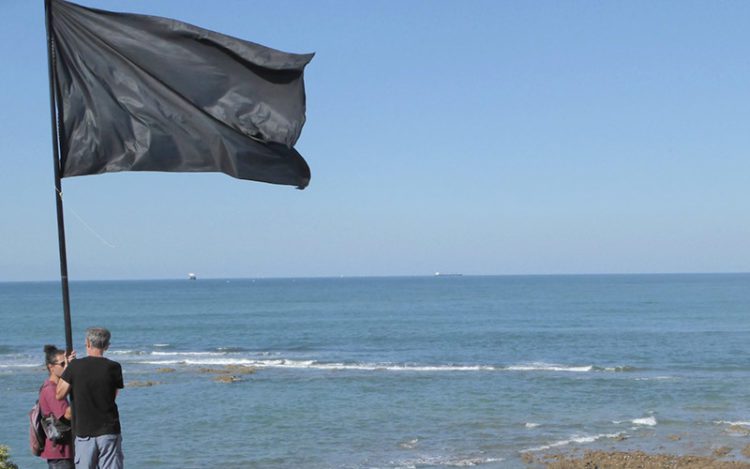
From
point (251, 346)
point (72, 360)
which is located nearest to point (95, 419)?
point (72, 360)

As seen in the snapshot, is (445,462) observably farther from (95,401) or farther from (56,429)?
(95,401)

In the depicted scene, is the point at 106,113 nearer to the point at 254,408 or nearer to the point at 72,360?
the point at 72,360

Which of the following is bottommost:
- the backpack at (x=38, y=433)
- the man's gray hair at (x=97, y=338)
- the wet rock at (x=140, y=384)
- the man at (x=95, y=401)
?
the wet rock at (x=140, y=384)

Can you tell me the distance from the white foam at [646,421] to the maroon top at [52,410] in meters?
20.8

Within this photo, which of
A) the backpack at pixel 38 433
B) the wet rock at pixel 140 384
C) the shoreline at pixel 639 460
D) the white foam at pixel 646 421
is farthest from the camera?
A: the wet rock at pixel 140 384

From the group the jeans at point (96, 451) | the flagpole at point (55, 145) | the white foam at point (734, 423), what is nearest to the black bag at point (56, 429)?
the jeans at point (96, 451)

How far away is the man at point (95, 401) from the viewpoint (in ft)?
19.4

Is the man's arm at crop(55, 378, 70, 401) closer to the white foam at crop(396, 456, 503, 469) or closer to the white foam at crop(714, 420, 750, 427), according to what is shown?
the white foam at crop(396, 456, 503, 469)

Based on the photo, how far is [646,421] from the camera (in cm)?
2584

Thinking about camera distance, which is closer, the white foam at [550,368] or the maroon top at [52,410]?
the maroon top at [52,410]

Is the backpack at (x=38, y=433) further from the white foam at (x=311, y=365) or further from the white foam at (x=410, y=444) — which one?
the white foam at (x=311, y=365)

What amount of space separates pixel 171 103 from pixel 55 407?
2520 millimetres

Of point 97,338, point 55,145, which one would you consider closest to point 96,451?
point 97,338

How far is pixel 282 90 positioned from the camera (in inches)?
241
